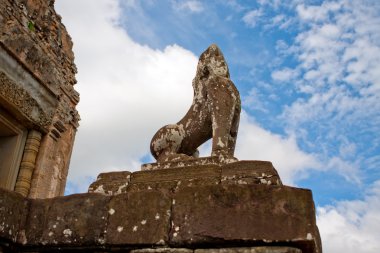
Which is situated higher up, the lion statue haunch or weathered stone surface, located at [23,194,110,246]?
the lion statue haunch

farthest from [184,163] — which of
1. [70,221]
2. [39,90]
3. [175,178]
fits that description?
[39,90]

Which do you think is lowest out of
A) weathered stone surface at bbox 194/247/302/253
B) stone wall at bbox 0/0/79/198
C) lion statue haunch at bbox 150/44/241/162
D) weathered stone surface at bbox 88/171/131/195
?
weathered stone surface at bbox 194/247/302/253

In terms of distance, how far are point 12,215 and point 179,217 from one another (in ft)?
4.68

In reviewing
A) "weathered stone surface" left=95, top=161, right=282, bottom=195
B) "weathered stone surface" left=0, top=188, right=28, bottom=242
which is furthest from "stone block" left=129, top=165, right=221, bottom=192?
"weathered stone surface" left=0, top=188, right=28, bottom=242

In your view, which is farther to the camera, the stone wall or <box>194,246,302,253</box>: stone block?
the stone wall

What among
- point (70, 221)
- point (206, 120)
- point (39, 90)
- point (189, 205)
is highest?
point (39, 90)

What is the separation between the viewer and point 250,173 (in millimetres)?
4043

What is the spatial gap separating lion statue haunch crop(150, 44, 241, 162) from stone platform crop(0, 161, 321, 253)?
842 mm

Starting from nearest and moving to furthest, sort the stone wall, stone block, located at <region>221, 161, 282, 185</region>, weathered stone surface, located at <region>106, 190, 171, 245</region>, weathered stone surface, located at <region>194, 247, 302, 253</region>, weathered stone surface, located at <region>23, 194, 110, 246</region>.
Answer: weathered stone surface, located at <region>194, 247, 302, 253</region> → weathered stone surface, located at <region>106, 190, 171, 245</region> → weathered stone surface, located at <region>23, 194, 110, 246</region> → stone block, located at <region>221, 161, 282, 185</region> → the stone wall

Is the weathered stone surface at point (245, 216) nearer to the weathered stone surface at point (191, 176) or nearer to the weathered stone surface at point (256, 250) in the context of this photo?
the weathered stone surface at point (256, 250)

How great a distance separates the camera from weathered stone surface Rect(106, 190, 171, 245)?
3.67 m

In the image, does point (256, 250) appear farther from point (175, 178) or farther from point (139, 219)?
point (175, 178)

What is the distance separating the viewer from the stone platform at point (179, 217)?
3.42 meters

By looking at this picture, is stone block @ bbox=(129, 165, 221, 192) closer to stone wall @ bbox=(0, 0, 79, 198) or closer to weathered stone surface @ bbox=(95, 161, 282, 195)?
weathered stone surface @ bbox=(95, 161, 282, 195)
